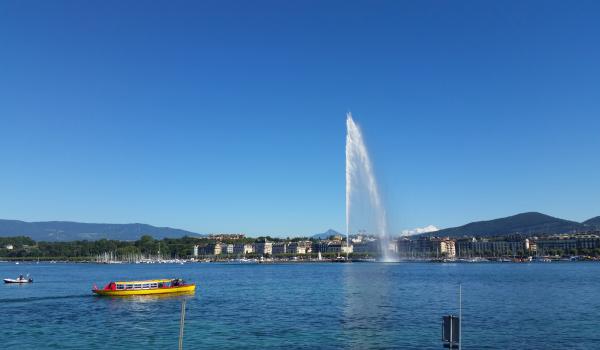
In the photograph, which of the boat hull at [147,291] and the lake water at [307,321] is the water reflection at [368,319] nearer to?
the lake water at [307,321]

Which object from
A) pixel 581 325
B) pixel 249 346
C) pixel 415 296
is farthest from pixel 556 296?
pixel 249 346

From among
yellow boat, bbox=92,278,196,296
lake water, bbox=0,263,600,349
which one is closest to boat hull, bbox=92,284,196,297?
yellow boat, bbox=92,278,196,296

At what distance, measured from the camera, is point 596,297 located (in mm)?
49938

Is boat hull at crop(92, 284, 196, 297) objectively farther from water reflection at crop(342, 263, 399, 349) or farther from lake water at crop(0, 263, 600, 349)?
water reflection at crop(342, 263, 399, 349)

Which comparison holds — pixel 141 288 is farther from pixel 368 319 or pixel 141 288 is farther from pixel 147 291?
pixel 368 319

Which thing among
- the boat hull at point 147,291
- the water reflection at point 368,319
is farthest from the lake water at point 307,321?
the boat hull at point 147,291

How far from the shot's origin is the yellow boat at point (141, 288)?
5691cm

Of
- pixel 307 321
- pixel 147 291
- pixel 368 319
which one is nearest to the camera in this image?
pixel 307 321

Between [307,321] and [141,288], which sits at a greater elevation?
[141,288]

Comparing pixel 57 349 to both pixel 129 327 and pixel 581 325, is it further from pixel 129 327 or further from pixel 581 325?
pixel 581 325

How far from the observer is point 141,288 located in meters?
59.5

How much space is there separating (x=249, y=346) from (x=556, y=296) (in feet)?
121

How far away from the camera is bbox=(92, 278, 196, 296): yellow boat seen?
56.9 metres

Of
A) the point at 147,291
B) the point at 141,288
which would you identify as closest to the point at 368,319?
the point at 147,291
